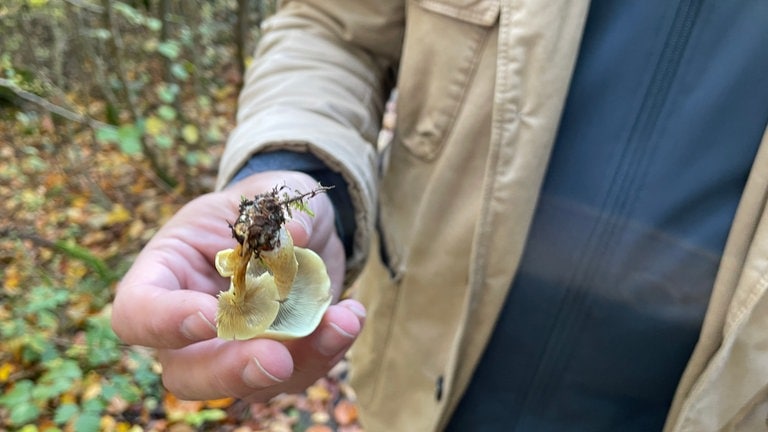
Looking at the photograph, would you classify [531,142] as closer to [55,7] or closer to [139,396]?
[139,396]

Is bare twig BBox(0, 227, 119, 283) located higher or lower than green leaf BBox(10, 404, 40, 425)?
higher

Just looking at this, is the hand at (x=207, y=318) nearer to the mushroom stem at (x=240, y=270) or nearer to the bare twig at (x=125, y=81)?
the mushroom stem at (x=240, y=270)

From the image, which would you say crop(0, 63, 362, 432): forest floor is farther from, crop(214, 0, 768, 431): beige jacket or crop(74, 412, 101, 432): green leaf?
crop(214, 0, 768, 431): beige jacket

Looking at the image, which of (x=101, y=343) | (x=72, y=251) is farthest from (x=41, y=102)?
(x=101, y=343)

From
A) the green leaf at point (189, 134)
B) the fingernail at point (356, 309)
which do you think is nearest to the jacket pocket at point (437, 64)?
the fingernail at point (356, 309)

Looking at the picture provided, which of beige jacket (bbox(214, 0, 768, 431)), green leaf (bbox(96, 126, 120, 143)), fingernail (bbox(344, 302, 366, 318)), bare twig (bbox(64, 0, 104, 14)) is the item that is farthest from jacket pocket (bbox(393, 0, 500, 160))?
bare twig (bbox(64, 0, 104, 14))

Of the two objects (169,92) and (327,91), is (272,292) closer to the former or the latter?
(327,91)

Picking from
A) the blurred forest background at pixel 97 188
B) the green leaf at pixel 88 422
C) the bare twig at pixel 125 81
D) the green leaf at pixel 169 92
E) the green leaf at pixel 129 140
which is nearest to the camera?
the green leaf at pixel 88 422

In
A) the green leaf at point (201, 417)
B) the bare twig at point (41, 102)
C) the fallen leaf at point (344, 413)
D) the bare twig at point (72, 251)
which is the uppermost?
the bare twig at point (41, 102)
